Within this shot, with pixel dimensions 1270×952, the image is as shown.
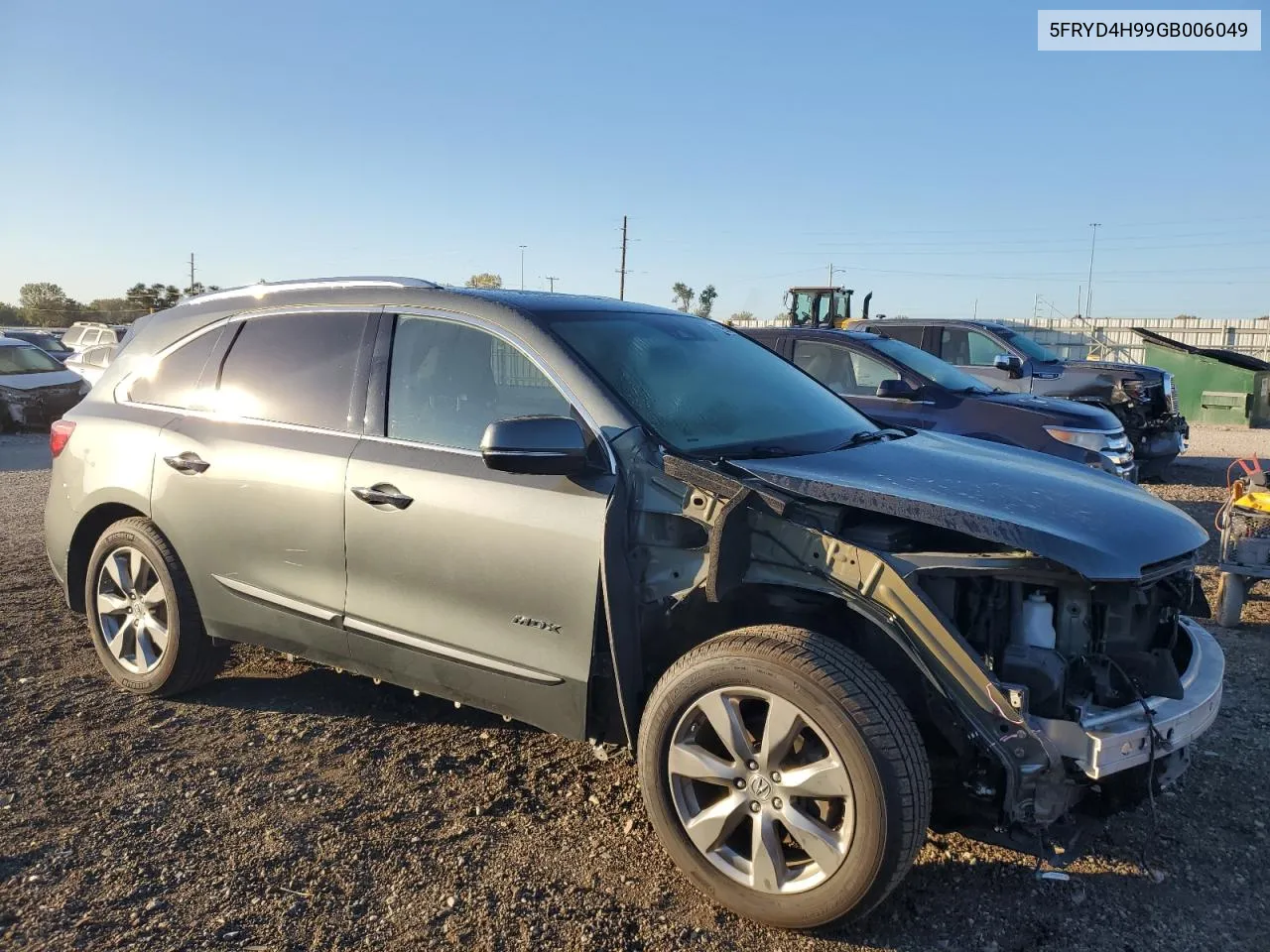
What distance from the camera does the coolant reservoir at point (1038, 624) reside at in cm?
276

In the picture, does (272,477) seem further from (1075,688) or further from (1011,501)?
(1075,688)

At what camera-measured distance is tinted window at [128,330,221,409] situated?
4254 millimetres

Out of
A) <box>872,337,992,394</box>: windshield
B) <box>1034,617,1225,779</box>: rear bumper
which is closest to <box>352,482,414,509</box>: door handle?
<box>1034,617,1225,779</box>: rear bumper

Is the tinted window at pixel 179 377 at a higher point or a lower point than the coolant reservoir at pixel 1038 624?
higher

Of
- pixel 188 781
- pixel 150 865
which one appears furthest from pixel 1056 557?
pixel 188 781

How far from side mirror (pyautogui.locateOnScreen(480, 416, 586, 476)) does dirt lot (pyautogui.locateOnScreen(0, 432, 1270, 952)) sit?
1.29 m

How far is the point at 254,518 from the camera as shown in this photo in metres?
3.78

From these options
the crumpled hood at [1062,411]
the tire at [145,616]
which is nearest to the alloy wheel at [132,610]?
the tire at [145,616]

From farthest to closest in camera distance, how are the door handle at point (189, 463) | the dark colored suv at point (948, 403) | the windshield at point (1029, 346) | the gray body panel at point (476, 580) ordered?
the windshield at point (1029, 346) < the dark colored suv at point (948, 403) < the door handle at point (189, 463) < the gray body panel at point (476, 580)

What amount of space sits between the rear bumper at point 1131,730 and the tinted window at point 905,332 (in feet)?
31.0

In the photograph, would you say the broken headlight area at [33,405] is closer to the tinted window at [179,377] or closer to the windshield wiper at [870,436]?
the tinted window at [179,377]

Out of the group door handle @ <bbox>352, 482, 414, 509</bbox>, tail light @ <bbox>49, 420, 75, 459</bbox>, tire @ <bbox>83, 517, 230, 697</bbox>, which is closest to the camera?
door handle @ <bbox>352, 482, 414, 509</bbox>

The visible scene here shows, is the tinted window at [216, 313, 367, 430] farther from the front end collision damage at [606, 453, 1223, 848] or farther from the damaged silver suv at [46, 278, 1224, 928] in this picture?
the front end collision damage at [606, 453, 1223, 848]

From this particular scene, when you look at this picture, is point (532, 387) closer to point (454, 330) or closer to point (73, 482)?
point (454, 330)
